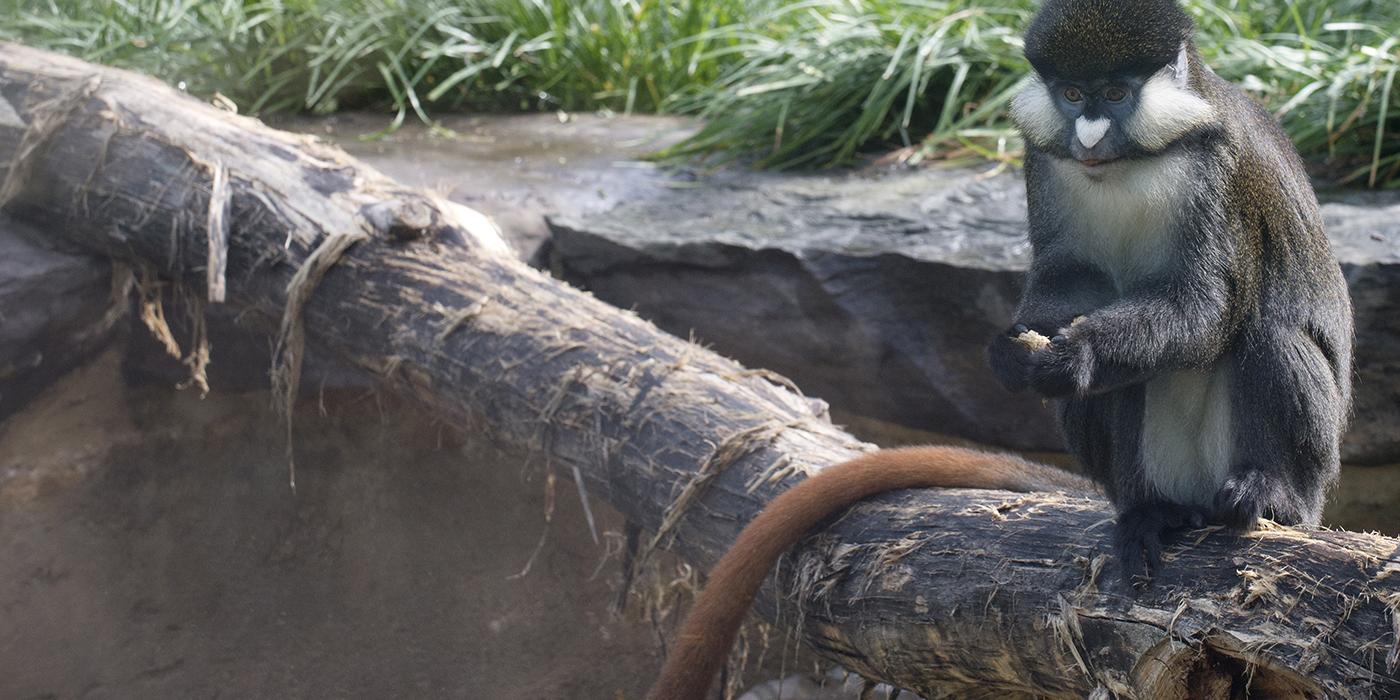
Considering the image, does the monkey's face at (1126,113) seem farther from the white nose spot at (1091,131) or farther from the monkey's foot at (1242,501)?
the monkey's foot at (1242,501)

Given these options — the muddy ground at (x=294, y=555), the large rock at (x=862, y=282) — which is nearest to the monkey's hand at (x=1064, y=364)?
the large rock at (x=862, y=282)

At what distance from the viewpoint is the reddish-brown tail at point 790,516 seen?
276 cm

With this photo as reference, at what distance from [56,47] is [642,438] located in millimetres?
4619

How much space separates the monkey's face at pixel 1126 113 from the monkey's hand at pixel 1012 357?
0.36 m

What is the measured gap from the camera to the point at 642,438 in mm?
3344

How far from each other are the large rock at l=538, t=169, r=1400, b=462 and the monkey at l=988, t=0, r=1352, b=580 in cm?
161

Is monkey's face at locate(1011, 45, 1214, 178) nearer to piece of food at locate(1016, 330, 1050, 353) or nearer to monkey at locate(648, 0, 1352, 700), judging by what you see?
monkey at locate(648, 0, 1352, 700)

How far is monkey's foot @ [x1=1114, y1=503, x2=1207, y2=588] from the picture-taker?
2395mm

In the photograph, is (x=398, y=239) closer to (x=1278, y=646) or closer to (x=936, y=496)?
(x=936, y=496)

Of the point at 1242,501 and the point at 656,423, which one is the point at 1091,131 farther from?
the point at 656,423

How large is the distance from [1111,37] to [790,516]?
1.21m

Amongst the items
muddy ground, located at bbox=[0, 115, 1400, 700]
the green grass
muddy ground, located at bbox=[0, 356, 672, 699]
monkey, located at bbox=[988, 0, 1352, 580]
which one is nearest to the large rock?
muddy ground, located at bbox=[0, 115, 1400, 700]

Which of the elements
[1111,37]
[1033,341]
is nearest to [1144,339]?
[1033,341]

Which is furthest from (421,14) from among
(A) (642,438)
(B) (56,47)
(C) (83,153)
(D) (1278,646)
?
(D) (1278,646)
